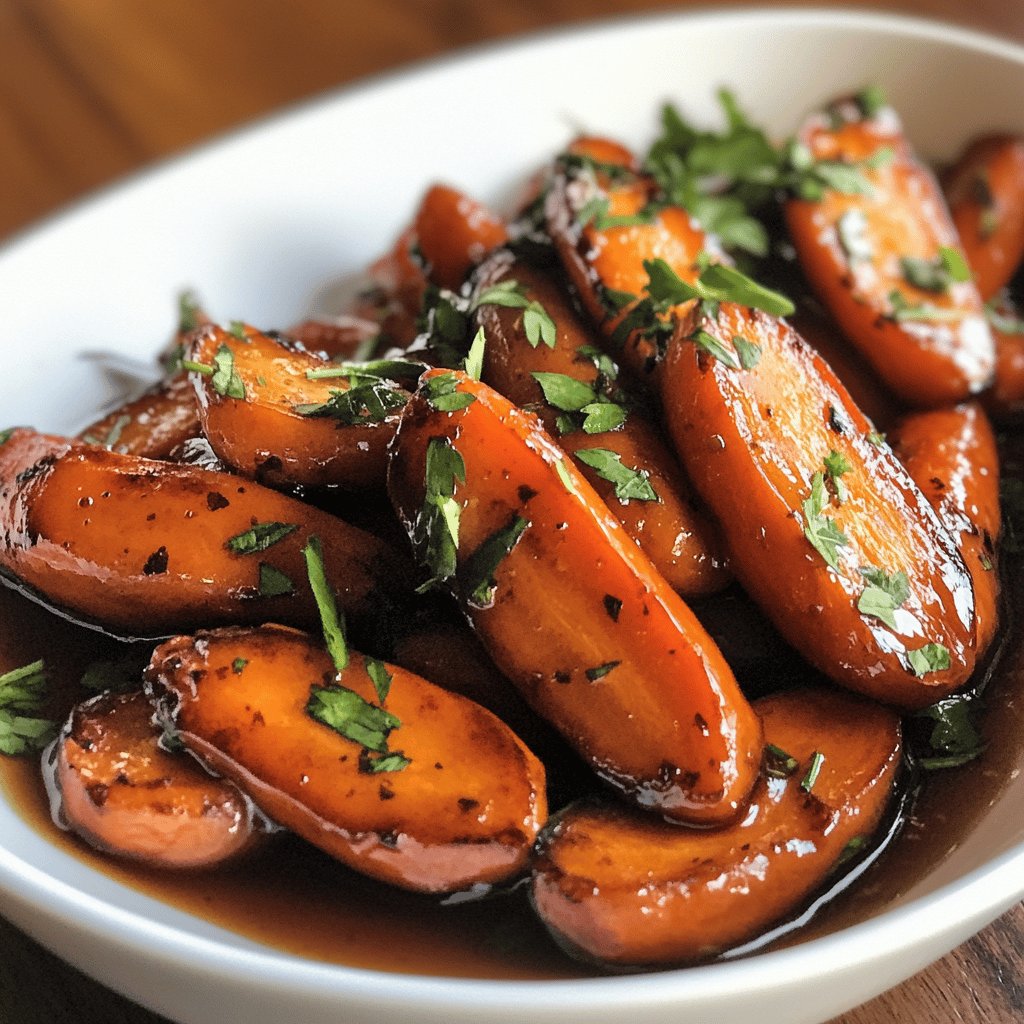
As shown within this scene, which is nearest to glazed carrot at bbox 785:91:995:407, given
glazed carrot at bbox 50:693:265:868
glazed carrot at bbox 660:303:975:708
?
glazed carrot at bbox 660:303:975:708

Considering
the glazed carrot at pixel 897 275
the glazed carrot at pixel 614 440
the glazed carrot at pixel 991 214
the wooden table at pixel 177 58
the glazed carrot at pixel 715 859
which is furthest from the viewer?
the wooden table at pixel 177 58

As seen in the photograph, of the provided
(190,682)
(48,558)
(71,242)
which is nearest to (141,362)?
(71,242)

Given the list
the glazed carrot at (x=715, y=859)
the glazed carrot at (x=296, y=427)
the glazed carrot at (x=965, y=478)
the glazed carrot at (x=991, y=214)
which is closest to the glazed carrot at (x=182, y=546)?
the glazed carrot at (x=296, y=427)

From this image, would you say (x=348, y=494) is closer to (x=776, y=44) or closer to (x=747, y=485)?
(x=747, y=485)

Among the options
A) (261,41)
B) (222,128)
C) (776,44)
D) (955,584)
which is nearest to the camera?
(955,584)

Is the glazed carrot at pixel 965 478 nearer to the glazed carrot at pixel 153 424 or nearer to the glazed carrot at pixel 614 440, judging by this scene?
the glazed carrot at pixel 614 440
